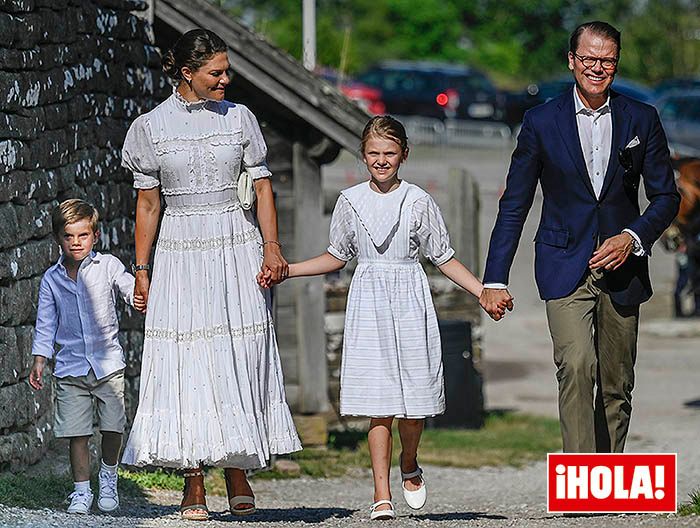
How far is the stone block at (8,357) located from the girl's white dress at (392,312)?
60.3 inches

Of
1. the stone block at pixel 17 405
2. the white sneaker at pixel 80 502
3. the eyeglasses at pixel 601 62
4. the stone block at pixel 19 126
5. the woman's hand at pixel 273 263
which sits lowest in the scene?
the white sneaker at pixel 80 502

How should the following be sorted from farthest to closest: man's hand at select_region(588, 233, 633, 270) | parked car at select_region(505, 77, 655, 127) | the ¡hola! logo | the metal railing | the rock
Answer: parked car at select_region(505, 77, 655, 127)
the metal railing
the rock
man's hand at select_region(588, 233, 633, 270)
the ¡hola! logo

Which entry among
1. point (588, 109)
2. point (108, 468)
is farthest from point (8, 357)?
point (588, 109)

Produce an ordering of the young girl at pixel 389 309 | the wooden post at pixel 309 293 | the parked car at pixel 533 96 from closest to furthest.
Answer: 1. the young girl at pixel 389 309
2. the wooden post at pixel 309 293
3. the parked car at pixel 533 96

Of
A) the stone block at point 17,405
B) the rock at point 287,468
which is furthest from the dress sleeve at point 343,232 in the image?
the rock at point 287,468

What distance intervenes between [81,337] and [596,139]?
240 cm

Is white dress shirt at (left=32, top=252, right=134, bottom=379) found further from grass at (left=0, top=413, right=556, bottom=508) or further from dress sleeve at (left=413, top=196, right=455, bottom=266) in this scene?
dress sleeve at (left=413, top=196, right=455, bottom=266)

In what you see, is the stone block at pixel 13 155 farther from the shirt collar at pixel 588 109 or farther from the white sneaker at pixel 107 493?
the shirt collar at pixel 588 109

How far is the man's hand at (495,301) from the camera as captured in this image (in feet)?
21.7

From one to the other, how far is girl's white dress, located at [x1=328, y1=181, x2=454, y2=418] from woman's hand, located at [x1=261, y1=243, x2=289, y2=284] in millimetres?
352

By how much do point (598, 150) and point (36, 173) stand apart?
107 inches

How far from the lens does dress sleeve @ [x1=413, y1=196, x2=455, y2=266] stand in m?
6.76

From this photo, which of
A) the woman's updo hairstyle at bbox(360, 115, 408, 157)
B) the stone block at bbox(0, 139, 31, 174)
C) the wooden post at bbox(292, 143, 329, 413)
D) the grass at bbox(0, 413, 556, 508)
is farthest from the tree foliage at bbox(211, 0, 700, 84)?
the woman's updo hairstyle at bbox(360, 115, 408, 157)

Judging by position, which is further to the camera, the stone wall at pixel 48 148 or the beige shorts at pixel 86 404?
the stone wall at pixel 48 148
